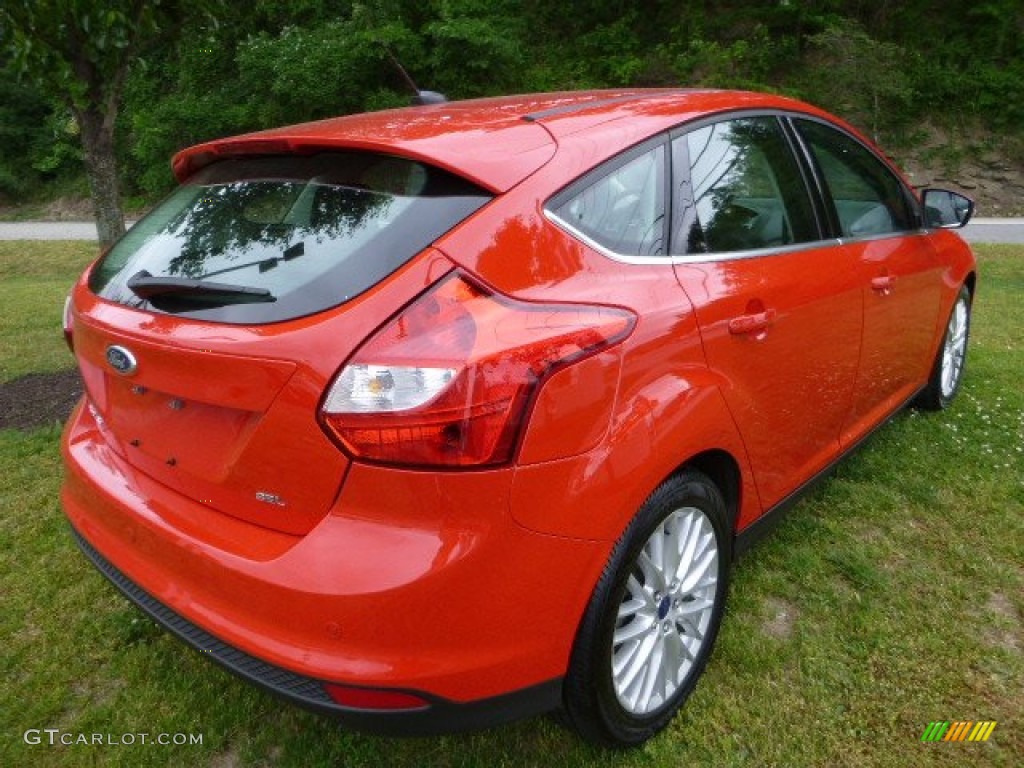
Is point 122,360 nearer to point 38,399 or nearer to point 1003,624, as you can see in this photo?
point 1003,624

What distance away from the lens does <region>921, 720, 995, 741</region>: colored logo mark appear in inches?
80.8

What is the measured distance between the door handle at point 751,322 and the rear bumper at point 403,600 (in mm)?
749

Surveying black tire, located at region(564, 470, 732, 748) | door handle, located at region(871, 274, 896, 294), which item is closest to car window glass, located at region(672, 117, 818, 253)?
door handle, located at region(871, 274, 896, 294)

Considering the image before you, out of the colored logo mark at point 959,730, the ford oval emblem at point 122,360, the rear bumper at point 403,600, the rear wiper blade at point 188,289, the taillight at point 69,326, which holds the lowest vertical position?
the colored logo mark at point 959,730

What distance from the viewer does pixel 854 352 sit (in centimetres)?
275

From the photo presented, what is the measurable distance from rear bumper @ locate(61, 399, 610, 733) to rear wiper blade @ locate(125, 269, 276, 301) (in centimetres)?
46

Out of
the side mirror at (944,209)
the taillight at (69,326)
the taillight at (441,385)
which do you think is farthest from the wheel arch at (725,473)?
the side mirror at (944,209)

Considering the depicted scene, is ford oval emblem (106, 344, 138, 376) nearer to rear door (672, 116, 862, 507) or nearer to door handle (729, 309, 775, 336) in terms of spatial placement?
rear door (672, 116, 862, 507)

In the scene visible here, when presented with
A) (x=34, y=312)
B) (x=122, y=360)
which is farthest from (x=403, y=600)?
(x=34, y=312)

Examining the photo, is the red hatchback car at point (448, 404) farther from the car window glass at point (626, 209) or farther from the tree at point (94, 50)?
the tree at point (94, 50)

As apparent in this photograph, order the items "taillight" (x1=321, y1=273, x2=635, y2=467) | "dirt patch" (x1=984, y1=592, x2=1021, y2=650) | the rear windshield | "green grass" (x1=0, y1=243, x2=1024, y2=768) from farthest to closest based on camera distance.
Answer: "dirt patch" (x1=984, y1=592, x2=1021, y2=650), "green grass" (x1=0, y1=243, x2=1024, y2=768), the rear windshield, "taillight" (x1=321, y1=273, x2=635, y2=467)

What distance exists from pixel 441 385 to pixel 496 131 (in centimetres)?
76

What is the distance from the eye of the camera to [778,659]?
234cm

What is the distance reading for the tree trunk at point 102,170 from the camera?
4.44m
